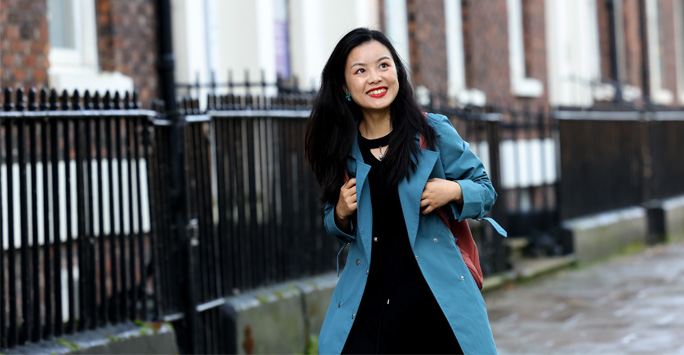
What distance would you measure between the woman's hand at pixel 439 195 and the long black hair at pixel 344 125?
99 millimetres

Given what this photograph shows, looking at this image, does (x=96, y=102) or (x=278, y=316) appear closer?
(x=96, y=102)

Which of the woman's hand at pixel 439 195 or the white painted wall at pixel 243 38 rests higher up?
the white painted wall at pixel 243 38

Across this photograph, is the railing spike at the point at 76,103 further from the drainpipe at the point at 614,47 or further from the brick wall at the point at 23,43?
the drainpipe at the point at 614,47

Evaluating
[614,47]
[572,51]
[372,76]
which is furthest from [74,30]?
[572,51]

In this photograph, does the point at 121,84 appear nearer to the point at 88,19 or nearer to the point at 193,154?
the point at 88,19

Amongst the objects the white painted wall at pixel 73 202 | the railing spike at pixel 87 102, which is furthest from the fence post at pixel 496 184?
the railing spike at pixel 87 102

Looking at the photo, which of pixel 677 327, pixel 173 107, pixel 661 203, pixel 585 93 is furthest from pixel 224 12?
pixel 585 93

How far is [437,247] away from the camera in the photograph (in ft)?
13.3

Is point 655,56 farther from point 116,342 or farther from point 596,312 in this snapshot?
point 116,342

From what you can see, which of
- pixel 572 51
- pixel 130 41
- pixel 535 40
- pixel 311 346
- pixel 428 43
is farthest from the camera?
pixel 572 51

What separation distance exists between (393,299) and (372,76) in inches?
30.7

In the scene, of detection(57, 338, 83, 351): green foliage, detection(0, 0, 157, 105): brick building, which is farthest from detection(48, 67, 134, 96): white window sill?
detection(57, 338, 83, 351): green foliage

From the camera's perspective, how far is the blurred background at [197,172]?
5941mm

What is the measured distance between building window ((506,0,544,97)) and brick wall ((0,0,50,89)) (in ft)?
30.7
